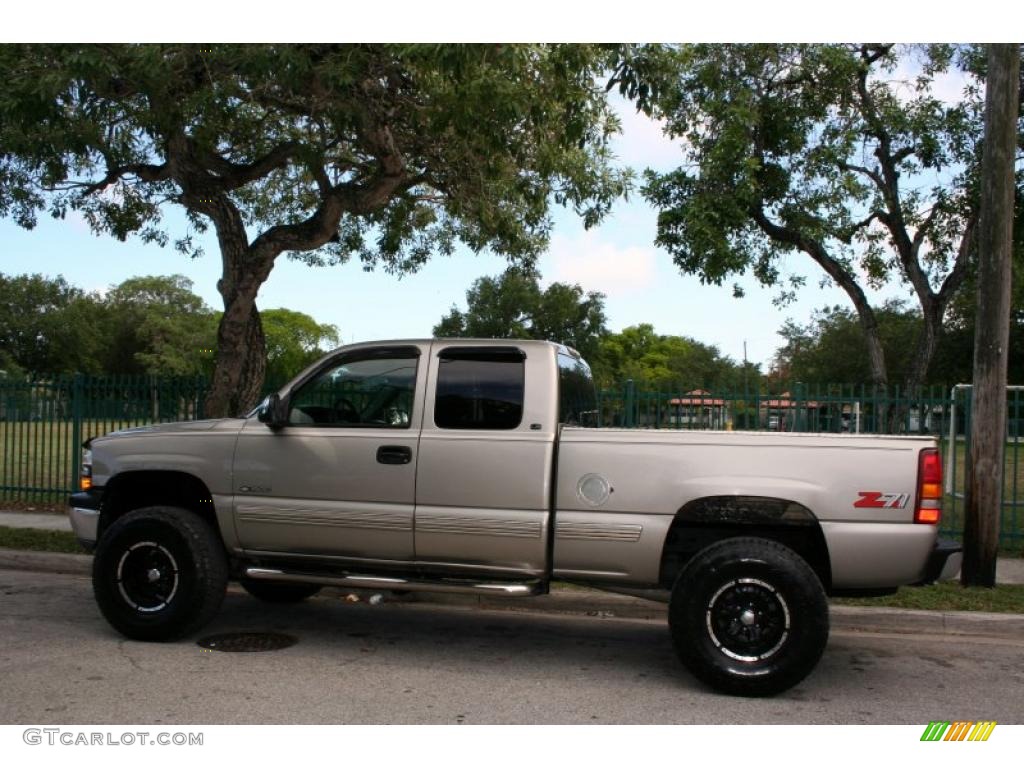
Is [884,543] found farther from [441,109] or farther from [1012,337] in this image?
[1012,337]

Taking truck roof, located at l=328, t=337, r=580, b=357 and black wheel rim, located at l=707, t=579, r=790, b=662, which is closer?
black wheel rim, located at l=707, t=579, r=790, b=662

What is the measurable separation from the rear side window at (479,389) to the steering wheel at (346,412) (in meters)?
0.59

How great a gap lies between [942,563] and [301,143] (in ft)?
28.7

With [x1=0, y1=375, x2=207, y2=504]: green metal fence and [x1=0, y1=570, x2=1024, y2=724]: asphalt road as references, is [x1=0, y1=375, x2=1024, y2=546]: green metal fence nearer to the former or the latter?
[x1=0, y1=375, x2=207, y2=504]: green metal fence

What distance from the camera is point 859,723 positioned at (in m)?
5.10

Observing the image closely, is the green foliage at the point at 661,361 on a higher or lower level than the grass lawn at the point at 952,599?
higher

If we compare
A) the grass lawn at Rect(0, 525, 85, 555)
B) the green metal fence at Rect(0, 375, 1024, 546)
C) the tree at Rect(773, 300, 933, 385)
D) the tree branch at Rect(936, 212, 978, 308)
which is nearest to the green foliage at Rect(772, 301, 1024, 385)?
the tree at Rect(773, 300, 933, 385)

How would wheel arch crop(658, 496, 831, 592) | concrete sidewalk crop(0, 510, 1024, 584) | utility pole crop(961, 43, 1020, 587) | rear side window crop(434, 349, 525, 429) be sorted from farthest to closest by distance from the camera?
concrete sidewalk crop(0, 510, 1024, 584) < utility pole crop(961, 43, 1020, 587) < rear side window crop(434, 349, 525, 429) < wheel arch crop(658, 496, 831, 592)

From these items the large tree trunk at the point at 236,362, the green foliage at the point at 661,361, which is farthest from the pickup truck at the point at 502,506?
the green foliage at the point at 661,361

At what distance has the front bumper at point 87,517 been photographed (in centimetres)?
680

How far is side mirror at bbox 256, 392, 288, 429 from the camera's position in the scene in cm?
649

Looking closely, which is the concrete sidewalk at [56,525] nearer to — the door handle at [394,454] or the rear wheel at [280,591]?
the rear wheel at [280,591]

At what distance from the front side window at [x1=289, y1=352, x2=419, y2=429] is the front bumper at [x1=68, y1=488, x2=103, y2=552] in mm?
1566

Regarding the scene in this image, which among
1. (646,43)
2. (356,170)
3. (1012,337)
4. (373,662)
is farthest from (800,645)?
(1012,337)
